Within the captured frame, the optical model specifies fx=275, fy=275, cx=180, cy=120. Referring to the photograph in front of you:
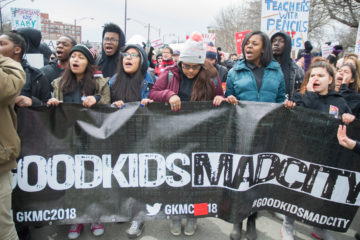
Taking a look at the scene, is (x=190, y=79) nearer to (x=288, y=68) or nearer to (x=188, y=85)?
(x=188, y=85)

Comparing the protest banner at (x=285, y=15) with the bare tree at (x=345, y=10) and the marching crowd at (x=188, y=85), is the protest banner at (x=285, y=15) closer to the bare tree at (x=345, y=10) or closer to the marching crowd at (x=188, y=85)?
the marching crowd at (x=188, y=85)

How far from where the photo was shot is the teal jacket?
9.96 feet

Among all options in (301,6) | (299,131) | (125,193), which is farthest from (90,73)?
(301,6)

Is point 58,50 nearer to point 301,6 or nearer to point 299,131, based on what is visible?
point 299,131

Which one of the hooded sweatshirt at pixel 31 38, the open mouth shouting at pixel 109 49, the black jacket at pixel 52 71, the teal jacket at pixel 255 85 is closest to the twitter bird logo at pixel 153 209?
the teal jacket at pixel 255 85

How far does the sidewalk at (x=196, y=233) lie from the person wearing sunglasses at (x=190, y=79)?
1.41 m

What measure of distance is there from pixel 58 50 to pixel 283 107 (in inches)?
114

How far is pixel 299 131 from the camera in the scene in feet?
8.95

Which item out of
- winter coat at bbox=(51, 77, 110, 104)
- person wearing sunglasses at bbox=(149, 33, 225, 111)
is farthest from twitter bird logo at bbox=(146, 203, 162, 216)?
winter coat at bbox=(51, 77, 110, 104)

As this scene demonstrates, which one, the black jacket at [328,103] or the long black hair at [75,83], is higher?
the long black hair at [75,83]

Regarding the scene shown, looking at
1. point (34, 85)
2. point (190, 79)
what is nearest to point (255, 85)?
point (190, 79)

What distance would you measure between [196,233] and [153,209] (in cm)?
60

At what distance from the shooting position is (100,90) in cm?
301

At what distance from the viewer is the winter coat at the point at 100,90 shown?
9.57ft
